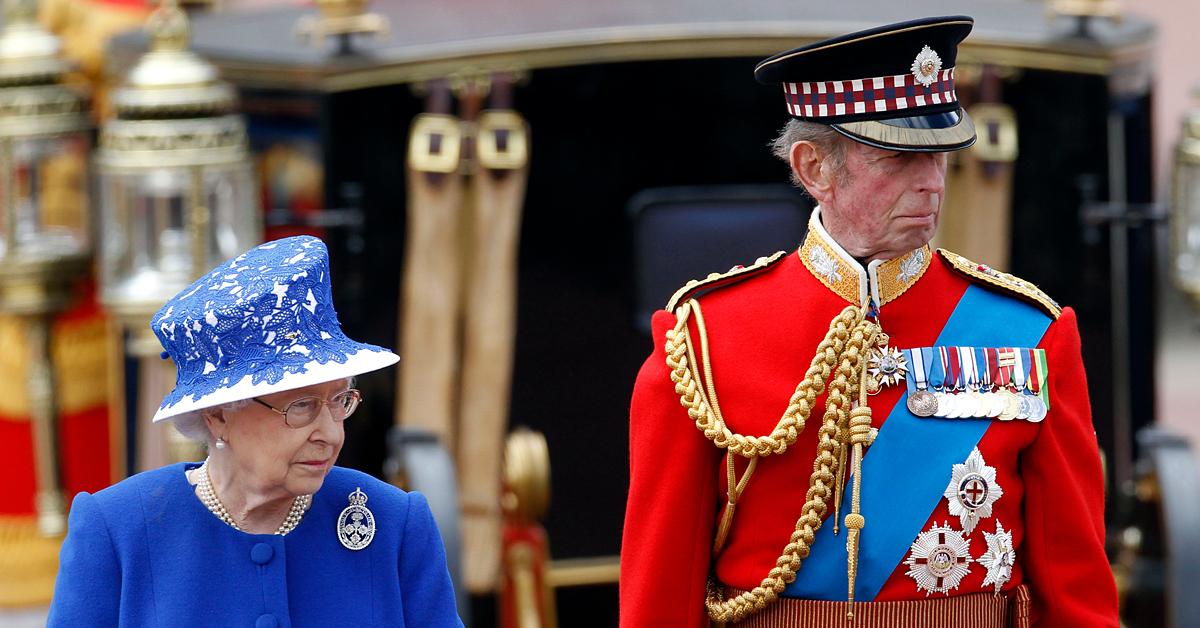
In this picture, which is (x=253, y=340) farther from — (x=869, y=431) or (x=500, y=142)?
(x=500, y=142)

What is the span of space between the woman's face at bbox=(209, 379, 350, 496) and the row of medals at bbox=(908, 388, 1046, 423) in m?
0.76

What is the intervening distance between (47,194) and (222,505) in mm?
3482

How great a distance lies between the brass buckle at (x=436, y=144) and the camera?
4.84 m

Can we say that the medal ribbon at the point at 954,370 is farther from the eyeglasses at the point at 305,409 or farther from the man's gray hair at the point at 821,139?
the eyeglasses at the point at 305,409

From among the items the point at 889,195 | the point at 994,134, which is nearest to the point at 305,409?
the point at 889,195

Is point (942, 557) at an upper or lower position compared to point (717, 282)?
lower

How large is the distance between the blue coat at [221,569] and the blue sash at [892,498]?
0.52 m

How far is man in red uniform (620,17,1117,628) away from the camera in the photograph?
3.07 m

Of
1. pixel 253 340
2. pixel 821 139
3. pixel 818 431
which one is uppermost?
pixel 821 139

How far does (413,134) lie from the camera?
15.9ft

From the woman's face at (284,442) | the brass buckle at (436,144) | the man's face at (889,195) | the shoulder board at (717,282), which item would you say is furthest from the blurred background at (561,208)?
the woman's face at (284,442)

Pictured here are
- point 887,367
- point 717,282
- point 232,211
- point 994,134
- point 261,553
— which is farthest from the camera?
point 232,211

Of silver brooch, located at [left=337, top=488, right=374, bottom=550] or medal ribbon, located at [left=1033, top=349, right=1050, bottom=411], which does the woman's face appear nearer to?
silver brooch, located at [left=337, top=488, right=374, bottom=550]

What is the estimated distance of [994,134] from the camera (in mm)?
4824
